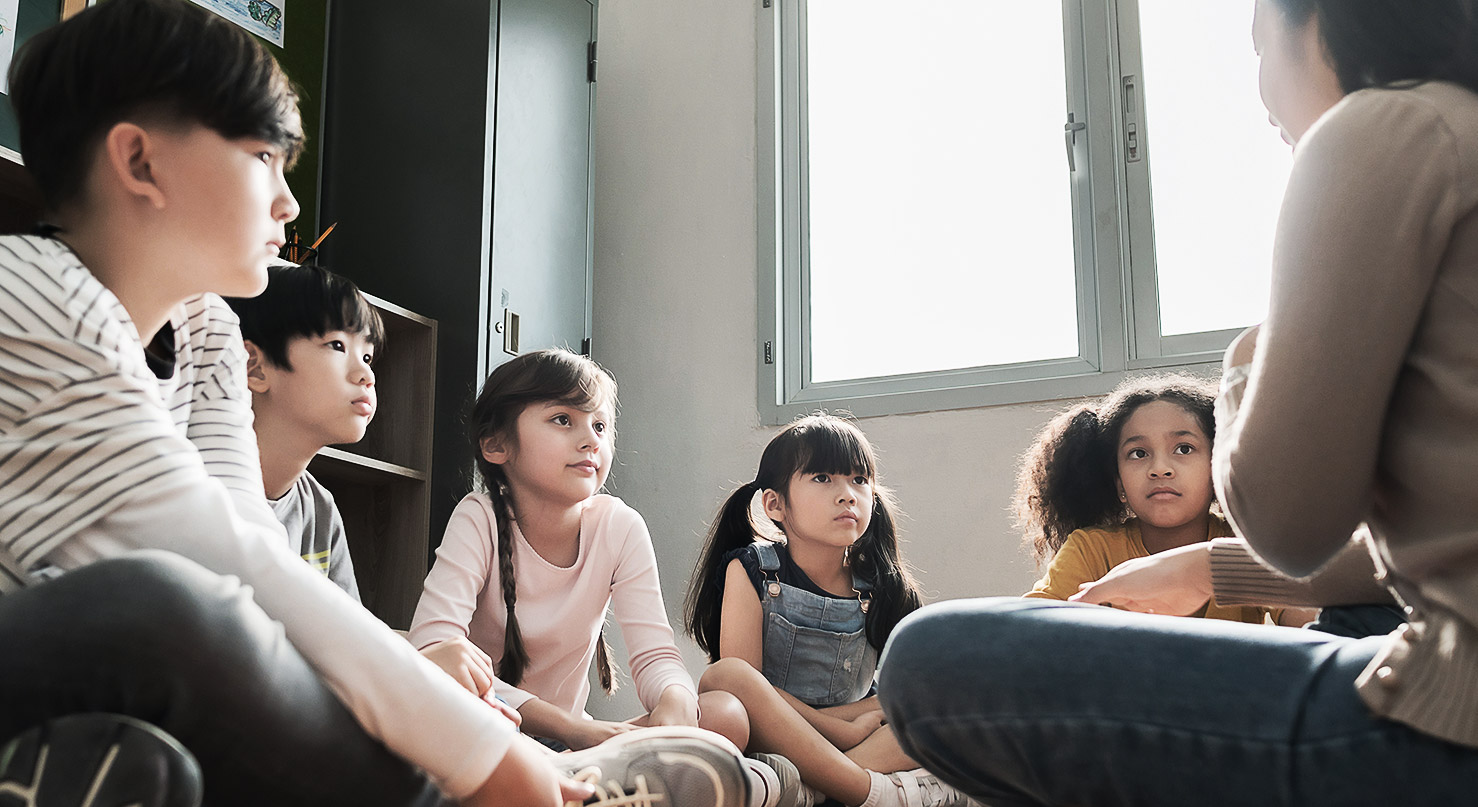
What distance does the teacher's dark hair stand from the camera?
2.08 feet

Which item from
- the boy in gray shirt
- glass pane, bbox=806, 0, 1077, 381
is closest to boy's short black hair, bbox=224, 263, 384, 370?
the boy in gray shirt

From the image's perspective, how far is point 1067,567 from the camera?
1.63m

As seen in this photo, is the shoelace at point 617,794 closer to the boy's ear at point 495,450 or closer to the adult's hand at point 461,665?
the adult's hand at point 461,665

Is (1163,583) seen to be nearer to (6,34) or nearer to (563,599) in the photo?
(563,599)

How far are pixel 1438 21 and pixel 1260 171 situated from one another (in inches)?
70.0

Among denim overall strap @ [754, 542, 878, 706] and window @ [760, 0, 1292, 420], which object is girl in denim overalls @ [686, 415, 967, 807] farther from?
window @ [760, 0, 1292, 420]

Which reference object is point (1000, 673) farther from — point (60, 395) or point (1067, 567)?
point (1067, 567)

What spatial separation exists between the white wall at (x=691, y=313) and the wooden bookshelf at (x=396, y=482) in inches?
19.9

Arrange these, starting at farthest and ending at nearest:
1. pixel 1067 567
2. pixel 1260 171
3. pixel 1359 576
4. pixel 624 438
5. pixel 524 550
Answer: pixel 624 438 < pixel 1260 171 < pixel 524 550 < pixel 1067 567 < pixel 1359 576

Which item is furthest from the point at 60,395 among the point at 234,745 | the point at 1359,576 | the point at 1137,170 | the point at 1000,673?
the point at 1137,170

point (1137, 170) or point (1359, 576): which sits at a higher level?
point (1137, 170)

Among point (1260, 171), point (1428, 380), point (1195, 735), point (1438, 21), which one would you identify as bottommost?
point (1195, 735)

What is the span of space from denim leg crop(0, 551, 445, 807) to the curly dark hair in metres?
1.39

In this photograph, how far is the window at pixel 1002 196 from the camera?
7.50 ft
